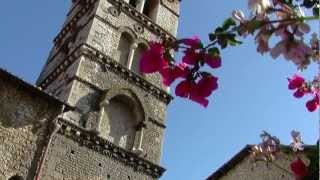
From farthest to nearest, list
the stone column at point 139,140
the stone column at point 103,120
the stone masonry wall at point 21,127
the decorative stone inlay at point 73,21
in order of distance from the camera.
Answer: the decorative stone inlay at point 73,21 → the stone column at point 139,140 → the stone column at point 103,120 → the stone masonry wall at point 21,127

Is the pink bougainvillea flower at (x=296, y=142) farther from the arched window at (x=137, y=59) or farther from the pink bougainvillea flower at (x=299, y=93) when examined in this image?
the arched window at (x=137, y=59)

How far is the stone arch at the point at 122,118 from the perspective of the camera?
15.5 metres

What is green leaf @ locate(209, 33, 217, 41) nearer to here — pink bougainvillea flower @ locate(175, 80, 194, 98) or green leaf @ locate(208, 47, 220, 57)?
green leaf @ locate(208, 47, 220, 57)

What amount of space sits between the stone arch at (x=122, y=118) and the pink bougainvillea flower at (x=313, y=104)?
1190cm

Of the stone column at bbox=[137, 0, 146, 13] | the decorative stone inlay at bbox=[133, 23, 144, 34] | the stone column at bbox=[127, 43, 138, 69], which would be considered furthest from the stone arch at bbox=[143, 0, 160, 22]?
the stone column at bbox=[127, 43, 138, 69]

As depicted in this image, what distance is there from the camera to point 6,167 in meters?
11.8

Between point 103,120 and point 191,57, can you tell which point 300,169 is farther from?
point 103,120

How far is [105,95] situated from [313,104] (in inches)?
494

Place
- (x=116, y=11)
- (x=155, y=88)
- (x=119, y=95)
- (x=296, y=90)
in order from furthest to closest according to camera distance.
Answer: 1. (x=116, y=11)
2. (x=155, y=88)
3. (x=119, y=95)
4. (x=296, y=90)

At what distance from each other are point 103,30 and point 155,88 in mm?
2821

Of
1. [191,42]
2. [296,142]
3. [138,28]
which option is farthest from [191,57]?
[138,28]

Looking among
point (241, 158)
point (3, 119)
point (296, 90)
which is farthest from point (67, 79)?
point (296, 90)

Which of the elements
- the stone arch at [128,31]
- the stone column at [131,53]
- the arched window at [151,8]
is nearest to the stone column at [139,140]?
the stone column at [131,53]

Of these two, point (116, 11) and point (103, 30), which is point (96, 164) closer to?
point (103, 30)
